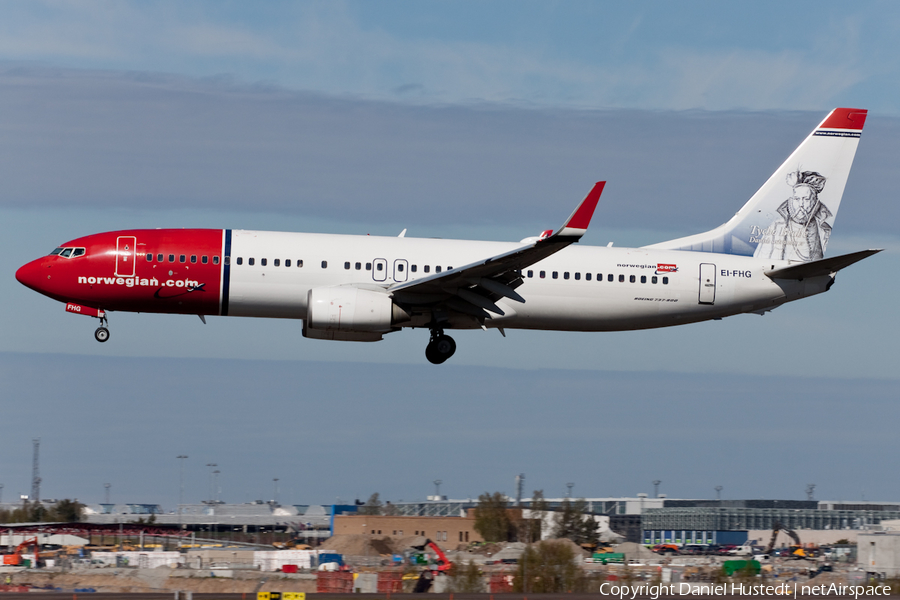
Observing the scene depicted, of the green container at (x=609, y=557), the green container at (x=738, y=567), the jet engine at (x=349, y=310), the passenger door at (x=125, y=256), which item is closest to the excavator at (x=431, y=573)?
the green container at (x=609, y=557)

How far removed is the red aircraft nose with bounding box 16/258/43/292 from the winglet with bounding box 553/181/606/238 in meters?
17.7

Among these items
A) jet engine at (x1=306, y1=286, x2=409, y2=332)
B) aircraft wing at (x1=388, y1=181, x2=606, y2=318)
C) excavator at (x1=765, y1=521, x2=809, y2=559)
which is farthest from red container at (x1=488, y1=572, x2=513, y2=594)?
excavator at (x1=765, y1=521, x2=809, y2=559)

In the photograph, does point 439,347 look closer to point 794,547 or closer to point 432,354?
point 432,354

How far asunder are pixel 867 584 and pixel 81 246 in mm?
31419

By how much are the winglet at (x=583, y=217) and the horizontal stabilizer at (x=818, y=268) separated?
10.4 metres

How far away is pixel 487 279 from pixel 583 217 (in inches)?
189

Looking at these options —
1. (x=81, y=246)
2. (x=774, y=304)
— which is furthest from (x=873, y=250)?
(x=81, y=246)

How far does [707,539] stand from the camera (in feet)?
316

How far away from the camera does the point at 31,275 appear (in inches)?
1391

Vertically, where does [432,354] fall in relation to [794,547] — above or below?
above

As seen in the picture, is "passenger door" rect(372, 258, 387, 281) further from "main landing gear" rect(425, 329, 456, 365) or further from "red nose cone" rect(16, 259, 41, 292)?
"red nose cone" rect(16, 259, 41, 292)

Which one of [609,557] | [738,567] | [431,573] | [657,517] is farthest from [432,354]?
[657,517]

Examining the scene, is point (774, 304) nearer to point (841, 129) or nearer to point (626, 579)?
point (841, 129)

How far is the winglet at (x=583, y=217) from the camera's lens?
3077cm
